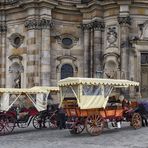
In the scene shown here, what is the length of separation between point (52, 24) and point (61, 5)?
5.92ft

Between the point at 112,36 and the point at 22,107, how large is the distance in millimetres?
11282

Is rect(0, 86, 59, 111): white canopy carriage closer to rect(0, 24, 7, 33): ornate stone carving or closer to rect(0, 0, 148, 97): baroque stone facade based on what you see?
rect(0, 0, 148, 97): baroque stone facade

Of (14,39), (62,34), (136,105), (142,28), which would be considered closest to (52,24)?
(62,34)

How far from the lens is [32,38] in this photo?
31906 millimetres

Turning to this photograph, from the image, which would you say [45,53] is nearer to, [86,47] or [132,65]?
[86,47]

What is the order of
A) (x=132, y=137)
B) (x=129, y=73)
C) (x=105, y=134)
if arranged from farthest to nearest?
1. (x=129, y=73)
2. (x=105, y=134)
3. (x=132, y=137)

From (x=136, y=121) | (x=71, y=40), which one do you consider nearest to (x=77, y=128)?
(x=136, y=121)

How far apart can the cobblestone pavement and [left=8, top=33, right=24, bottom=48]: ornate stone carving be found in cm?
1415

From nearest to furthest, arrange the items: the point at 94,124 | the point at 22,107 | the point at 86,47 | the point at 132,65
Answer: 1. the point at 94,124
2. the point at 22,107
3. the point at 132,65
4. the point at 86,47

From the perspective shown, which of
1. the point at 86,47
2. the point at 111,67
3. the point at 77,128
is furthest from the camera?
the point at 86,47

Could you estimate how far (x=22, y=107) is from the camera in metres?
23.1

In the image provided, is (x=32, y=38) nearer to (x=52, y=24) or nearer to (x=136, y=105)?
(x=52, y=24)

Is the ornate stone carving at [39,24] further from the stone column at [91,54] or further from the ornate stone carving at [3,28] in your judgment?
the stone column at [91,54]

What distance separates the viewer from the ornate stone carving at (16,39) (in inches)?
1316
